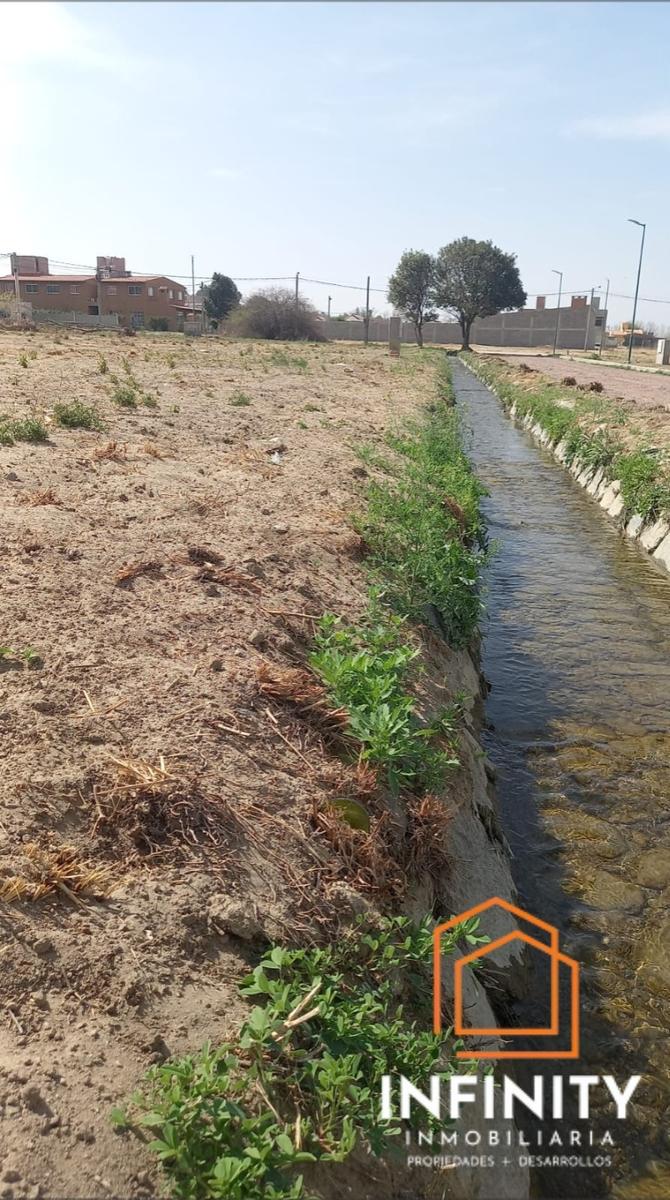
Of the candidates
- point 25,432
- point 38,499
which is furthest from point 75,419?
point 38,499

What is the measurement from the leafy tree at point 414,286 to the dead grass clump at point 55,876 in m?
76.2

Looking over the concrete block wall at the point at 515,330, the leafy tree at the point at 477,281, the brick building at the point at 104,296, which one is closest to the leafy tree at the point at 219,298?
the brick building at the point at 104,296

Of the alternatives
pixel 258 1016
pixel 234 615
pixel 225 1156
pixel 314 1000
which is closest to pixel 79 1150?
pixel 225 1156

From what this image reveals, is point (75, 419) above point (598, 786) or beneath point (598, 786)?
above

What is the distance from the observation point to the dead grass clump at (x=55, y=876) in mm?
2957

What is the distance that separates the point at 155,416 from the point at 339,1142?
448 inches

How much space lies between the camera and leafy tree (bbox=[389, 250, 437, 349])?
75.7 metres

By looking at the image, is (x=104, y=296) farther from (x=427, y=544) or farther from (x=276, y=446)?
(x=427, y=544)

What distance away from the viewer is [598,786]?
5.98 meters

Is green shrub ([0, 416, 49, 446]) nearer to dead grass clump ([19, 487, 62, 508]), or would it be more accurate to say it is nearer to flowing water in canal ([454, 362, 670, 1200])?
dead grass clump ([19, 487, 62, 508])

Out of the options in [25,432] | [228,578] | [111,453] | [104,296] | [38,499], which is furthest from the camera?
[104,296]

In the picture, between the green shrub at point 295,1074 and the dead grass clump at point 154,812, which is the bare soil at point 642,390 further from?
the green shrub at point 295,1074

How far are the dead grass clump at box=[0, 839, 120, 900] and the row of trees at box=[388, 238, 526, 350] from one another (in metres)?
74.7

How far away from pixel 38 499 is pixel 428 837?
4.62 m
